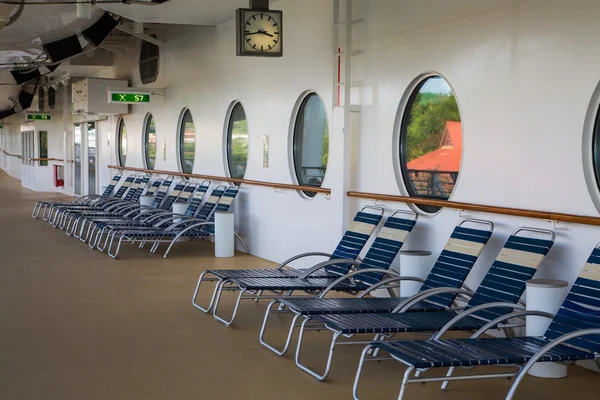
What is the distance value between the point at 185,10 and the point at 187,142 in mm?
3721

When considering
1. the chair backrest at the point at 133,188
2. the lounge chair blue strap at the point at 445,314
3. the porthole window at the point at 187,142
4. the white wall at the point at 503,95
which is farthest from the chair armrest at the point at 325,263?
the chair backrest at the point at 133,188

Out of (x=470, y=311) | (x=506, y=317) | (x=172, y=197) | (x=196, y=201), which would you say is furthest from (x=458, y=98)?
(x=172, y=197)

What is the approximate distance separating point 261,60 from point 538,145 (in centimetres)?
484

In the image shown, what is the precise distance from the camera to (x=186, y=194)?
1155cm

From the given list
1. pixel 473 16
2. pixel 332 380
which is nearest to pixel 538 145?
pixel 473 16

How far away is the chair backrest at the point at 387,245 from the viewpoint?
6320 millimetres

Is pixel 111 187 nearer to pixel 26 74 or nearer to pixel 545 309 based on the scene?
pixel 26 74

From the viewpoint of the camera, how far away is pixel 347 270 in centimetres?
662

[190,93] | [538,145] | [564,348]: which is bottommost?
[564,348]

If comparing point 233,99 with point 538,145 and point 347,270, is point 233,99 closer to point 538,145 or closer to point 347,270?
point 347,270

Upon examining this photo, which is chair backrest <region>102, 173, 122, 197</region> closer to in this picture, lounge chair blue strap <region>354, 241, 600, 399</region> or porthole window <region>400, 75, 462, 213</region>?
porthole window <region>400, 75, 462, 213</region>

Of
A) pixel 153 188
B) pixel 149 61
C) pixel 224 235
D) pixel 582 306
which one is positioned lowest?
pixel 224 235

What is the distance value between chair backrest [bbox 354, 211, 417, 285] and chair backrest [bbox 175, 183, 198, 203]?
208 inches

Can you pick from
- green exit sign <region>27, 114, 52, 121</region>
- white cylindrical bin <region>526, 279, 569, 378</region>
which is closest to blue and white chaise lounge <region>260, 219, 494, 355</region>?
white cylindrical bin <region>526, 279, 569, 378</region>
